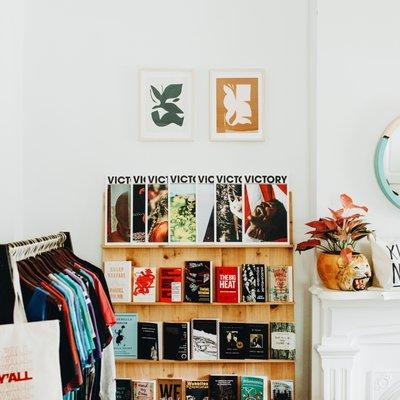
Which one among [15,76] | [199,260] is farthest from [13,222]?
[199,260]

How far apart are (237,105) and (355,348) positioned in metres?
1.34

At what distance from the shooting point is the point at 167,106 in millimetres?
2643

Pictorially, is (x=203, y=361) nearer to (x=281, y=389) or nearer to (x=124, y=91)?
(x=281, y=389)

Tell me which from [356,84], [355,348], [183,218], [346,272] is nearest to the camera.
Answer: [346,272]

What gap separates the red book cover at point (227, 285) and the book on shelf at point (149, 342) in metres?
0.35

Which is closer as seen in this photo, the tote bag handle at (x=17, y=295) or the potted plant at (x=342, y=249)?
the tote bag handle at (x=17, y=295)

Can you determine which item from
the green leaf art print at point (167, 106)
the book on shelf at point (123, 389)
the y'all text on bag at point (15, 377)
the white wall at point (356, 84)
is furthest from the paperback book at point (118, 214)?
the y'all text on bag at point (15, 377)

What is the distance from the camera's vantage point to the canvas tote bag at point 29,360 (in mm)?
1515

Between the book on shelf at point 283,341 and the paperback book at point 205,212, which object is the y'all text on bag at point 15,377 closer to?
the paperback book at point 205,212

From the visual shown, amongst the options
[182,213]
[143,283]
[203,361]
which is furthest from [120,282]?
[203,361]

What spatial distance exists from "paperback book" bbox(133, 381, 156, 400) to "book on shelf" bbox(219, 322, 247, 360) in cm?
39

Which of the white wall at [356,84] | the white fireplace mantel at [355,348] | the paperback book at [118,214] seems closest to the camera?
the white fireplace mantel at [355,348]

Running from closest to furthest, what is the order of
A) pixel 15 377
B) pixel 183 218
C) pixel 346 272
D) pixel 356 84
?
1. pixel 15 377
2. pixel 346 272
3. pixel 356 84
4. pixel 183 218

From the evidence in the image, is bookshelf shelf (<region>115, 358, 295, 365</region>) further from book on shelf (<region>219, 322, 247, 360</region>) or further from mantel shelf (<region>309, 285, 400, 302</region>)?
mantel shelf (<region>309, 285, 400, 302</region>)
